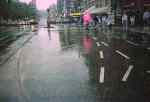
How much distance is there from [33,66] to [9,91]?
4.35 m

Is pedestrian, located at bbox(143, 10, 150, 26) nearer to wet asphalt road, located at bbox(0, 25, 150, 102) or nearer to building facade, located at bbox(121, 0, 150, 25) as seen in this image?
building facade, located at bbox(121, 0, 150, 25)

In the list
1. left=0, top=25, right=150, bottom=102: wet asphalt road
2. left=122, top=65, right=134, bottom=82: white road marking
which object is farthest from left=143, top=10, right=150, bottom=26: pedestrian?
left=122, top=65, right=134, bottom=82: white road marking

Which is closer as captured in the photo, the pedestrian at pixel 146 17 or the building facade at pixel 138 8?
the pedestrian at pixel 146 17

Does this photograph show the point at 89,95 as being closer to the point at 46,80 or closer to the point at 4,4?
the point at 46,80

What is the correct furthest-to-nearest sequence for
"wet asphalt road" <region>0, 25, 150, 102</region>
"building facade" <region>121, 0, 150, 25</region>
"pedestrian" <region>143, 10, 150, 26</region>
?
"building facade" <region>121, 0, 150, 25</region>
"pedestrian" <region>143, 10, 150, 26</region>
"wet asphalt road" <region>0, 25, 150, 102</region>

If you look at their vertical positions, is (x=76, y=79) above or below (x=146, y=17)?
below

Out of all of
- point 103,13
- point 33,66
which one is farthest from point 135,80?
point 103,13

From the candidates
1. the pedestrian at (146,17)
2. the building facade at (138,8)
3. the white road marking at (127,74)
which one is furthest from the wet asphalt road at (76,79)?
the building facade at (138,8)

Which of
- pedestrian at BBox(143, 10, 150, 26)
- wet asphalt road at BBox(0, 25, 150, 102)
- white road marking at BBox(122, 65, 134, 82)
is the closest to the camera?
wet asphalt road at BBox(0, 25, 150, 102)

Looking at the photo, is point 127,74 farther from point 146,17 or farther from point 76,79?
point 146,17

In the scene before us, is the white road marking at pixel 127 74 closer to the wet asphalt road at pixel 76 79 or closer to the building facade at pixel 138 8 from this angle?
the wet asphalt road at pixel 76 79

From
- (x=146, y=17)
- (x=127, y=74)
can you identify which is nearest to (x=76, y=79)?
(x=127, y=74)

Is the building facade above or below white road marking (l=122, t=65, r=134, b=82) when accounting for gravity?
above

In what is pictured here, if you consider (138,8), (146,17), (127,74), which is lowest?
(127,74)
